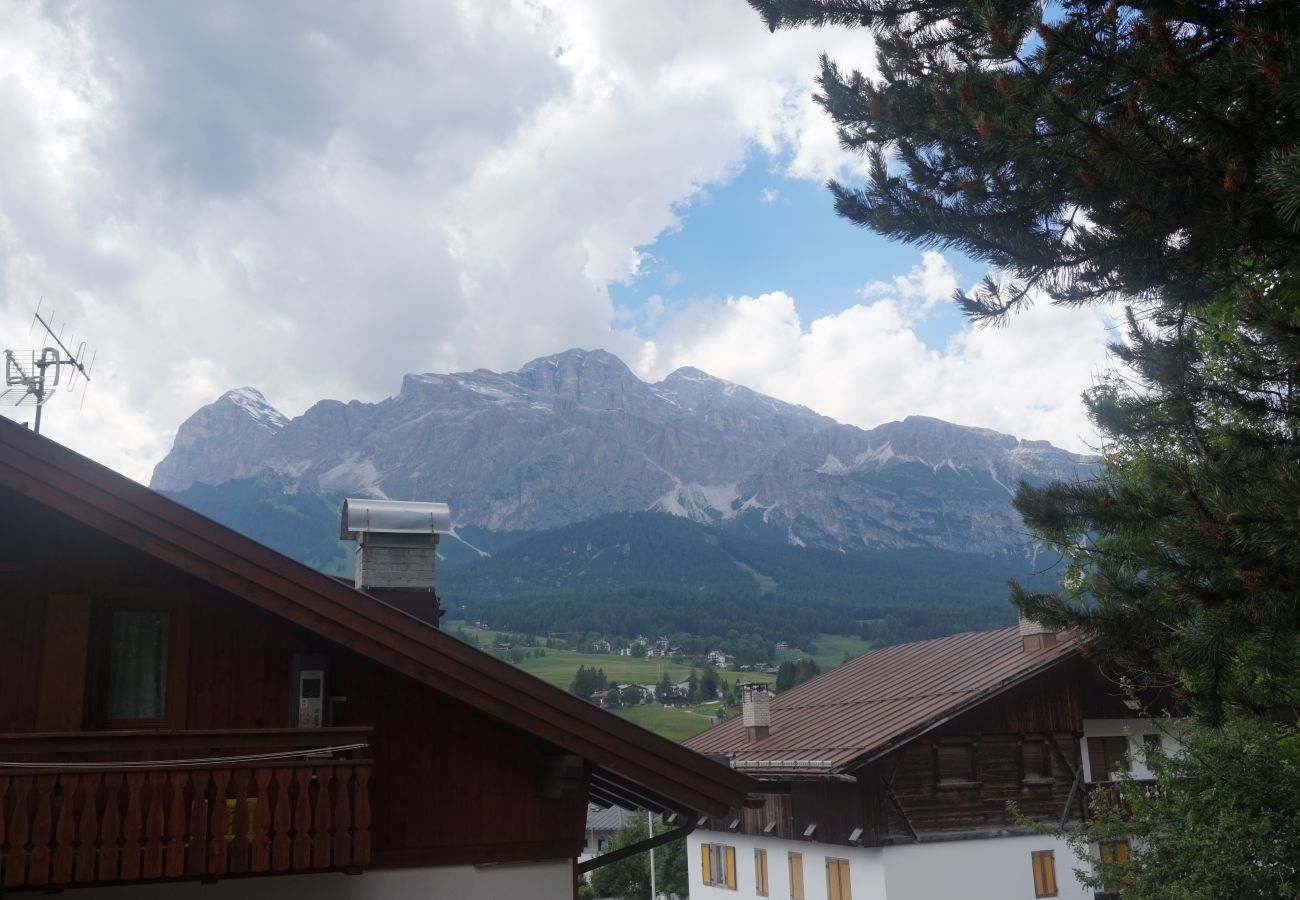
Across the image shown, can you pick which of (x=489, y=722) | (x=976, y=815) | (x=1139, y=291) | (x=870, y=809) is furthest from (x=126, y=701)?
(x=976, y=815)

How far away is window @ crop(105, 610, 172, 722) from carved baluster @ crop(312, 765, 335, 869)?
1.87 m

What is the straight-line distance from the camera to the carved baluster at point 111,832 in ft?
27.1

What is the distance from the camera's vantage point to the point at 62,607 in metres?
9.62

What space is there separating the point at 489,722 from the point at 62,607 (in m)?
3.97

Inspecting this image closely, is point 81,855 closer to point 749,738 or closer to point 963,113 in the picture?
point 963,113

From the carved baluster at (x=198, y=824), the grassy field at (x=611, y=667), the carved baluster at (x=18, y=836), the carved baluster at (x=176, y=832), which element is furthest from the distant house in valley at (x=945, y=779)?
the grassy field at (x=611, y=667)

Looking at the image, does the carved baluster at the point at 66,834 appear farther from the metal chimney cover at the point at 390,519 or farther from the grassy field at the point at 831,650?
the grassy field at the point at 831,650

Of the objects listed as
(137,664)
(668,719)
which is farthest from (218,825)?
(668,719)

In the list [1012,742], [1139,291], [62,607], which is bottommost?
[1012,742]

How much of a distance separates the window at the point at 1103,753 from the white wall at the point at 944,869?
6.91 feet

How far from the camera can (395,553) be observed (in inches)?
543

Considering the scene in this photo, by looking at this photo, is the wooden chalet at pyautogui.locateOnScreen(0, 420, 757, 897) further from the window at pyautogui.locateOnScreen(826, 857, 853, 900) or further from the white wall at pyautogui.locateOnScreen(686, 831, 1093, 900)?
the window at pyautogui.locateOnScreen(826, 857, 853, 900)

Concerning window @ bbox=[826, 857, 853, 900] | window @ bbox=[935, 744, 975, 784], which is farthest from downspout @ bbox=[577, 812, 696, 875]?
window @ bbox=[935, 744, 975, 784]

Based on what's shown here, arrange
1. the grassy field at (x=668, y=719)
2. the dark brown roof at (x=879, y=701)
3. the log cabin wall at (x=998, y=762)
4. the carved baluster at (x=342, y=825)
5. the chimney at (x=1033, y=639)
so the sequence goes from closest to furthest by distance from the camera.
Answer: the carved baluster at (x=342, y=825)
the log cabin wall at (x=998, y=762)
the dark brown roof at (x=879, y=701)
the chimney at (x=1033, y=639)
the grassy field at (x=668, y=719)
